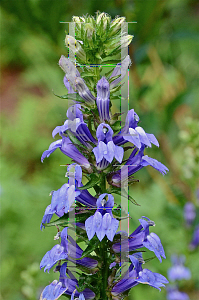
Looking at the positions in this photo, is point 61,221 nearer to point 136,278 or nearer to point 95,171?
point 95,171

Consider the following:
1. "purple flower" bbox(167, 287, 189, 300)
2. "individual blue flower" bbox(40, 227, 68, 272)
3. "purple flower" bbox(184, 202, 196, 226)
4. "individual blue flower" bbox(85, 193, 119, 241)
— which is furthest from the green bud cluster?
"purple flower" bbox(167, 287, 189, 300)

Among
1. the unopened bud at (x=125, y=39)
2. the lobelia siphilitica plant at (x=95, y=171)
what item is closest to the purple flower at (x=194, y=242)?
the lobelia siphilitica plant at (x=95, y=171)

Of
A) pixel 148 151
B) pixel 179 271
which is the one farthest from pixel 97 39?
pixel 148 151

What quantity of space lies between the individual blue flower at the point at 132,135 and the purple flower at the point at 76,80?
0.13 m

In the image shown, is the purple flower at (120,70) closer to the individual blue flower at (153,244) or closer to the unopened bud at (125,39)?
the unopened bud at (125,39)

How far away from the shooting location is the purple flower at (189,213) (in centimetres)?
251

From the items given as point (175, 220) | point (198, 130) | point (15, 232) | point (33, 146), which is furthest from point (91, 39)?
point (33, 146)

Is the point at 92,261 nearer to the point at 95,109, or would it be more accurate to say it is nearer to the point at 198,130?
the point at 95,109

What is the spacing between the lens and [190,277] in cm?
245

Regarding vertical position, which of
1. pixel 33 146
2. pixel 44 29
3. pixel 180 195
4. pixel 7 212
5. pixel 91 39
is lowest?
pixel 7 212

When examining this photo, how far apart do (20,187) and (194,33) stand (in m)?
2.32

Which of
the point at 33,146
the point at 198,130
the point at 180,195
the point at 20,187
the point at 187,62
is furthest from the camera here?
the point at 33,146

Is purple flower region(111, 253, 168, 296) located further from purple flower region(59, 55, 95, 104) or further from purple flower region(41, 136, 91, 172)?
purple flower region(59, 55, 95, 104)

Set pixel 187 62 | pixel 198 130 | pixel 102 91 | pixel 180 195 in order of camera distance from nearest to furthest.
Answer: pixel 102 91
pixel 198 130
pixel 180 195
pixel 187 62
